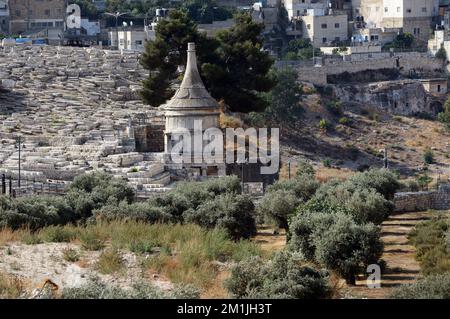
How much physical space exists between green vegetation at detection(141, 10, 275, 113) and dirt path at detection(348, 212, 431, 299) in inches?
323

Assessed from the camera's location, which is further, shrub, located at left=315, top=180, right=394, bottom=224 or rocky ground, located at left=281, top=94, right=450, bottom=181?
rocky ground, located at left=281, top=94, right=450, bottom=181

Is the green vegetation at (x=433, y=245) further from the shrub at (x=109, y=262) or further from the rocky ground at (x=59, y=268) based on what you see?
the shrub at (x=109, y=262)

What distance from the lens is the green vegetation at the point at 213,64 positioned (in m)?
40.8

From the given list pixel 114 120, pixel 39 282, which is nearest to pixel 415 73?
pixel 114 120

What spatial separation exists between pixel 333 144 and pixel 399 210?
20.8 m

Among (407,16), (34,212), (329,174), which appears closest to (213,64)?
(329,174)

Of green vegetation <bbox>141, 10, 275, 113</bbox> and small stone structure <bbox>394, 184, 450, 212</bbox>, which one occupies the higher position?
green vegetation <bbox>141, 10, 275, 113</bbox>

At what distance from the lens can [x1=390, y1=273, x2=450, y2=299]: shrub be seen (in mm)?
17047

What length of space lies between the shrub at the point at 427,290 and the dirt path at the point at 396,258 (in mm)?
1355

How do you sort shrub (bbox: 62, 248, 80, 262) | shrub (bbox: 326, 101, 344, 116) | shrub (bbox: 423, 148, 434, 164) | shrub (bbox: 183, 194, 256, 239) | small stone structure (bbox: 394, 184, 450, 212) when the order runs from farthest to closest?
shrub (bbox: 326, 101, 344, 116)
shrub (bbox: 423, 148, 434, 164)
small stone structure (bbox: 394, 184, 450, 212)
shrub (bbox: 183, 194, 256, 239)
shrub (bbox: 62, 248, 80, 262)

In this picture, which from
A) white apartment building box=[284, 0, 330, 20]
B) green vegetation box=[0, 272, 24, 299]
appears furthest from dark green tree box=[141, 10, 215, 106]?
white apartment building box=[284, 0, 330, 20]

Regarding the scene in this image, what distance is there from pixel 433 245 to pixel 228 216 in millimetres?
3816

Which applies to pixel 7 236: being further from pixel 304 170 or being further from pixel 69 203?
pixel 304 170

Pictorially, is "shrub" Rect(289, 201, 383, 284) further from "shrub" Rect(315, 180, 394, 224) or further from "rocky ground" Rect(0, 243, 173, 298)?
"shrub" Rect(315, 180, 394, 224)
